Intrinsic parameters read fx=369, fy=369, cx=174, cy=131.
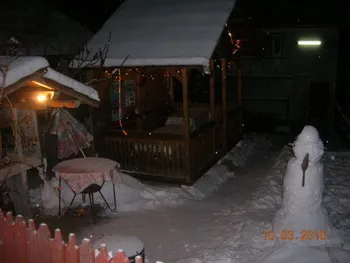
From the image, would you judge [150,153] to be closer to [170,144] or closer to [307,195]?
[170,144]

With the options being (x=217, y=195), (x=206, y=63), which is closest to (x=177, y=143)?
(x=217, y=195)

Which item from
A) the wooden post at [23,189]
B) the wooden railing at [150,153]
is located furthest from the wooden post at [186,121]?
the wooden post at [23,189]

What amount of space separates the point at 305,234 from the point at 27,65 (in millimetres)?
5916

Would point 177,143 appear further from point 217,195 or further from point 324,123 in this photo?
point 324,123

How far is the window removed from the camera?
21.3 meters

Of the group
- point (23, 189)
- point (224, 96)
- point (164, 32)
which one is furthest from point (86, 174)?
point (224, 96)

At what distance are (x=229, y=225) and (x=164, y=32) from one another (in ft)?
21.4

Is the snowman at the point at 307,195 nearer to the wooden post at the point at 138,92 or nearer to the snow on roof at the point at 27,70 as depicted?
the snow on roof at the point at 27,70

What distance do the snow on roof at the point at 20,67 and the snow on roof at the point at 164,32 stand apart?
16.6 ft

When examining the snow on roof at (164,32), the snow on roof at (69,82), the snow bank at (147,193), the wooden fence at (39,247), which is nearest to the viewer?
the wooden fence at (39,247)

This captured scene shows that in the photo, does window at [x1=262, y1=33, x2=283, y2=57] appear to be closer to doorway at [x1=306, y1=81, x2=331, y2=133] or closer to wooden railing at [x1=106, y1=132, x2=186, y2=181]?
doorway at [x1=306, y1=81, x2=331, y2=133]

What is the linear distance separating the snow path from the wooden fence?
277 centimetres

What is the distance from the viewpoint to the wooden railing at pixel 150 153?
11281 mm

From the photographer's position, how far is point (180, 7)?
44.2 ft
